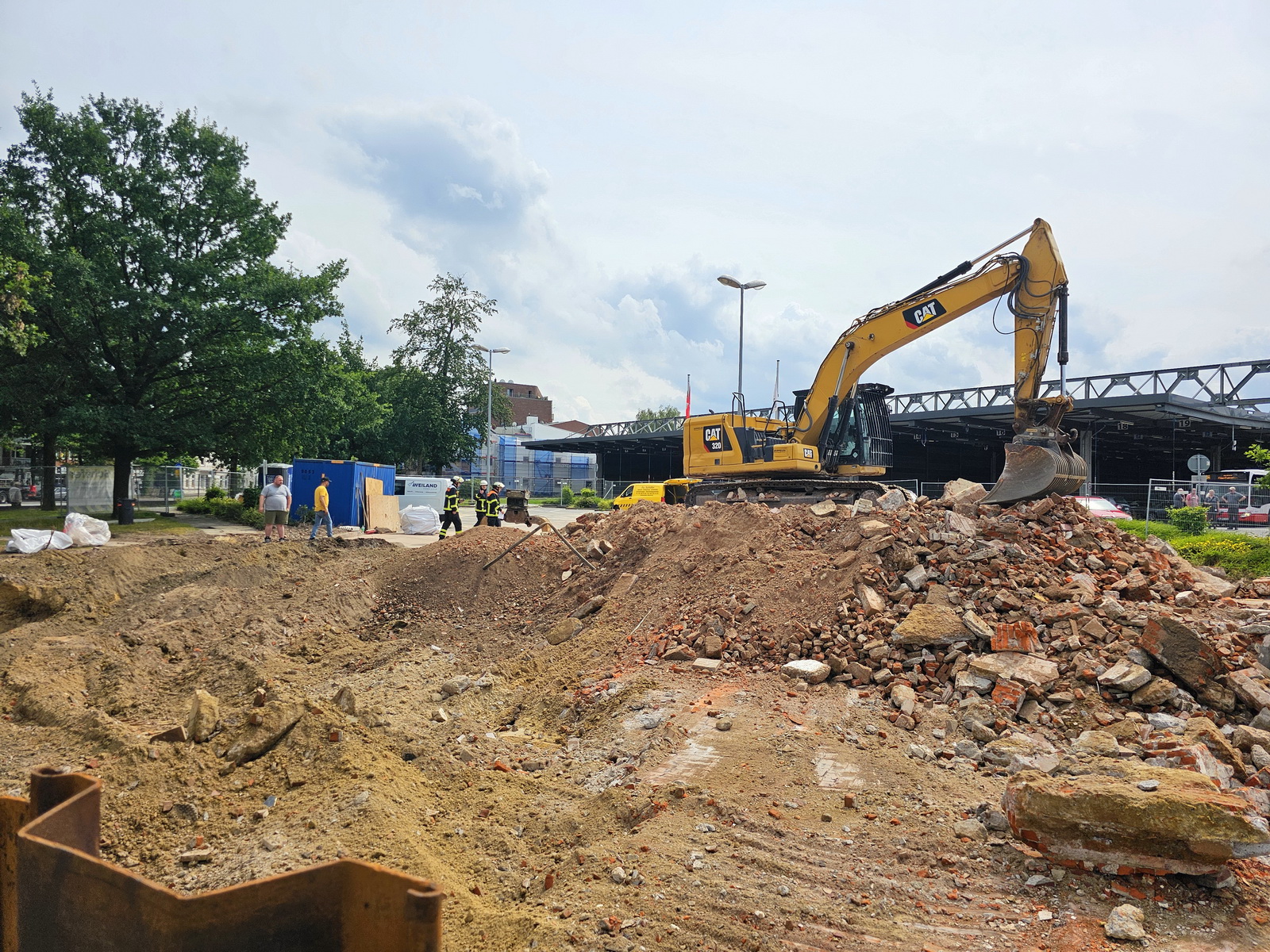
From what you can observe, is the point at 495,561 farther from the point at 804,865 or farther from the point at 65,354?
the point at 65,354

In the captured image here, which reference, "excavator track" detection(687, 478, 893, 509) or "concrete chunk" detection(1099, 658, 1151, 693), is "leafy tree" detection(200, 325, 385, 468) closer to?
"excavator track" detection(687, 478, 893, 509)

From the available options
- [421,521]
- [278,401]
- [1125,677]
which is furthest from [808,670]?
[278,401]

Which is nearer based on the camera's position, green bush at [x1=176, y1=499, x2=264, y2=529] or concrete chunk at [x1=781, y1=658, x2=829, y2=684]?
concrete chunk at [x1=781, y1=658, x2=829, y2=684]

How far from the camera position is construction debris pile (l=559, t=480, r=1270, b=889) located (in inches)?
160

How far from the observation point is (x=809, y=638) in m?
7.18

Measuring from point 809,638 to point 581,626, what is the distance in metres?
2.72

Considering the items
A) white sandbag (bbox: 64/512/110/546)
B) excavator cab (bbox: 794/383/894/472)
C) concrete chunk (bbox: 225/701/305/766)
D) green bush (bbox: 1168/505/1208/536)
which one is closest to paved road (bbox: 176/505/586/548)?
white sandbag (bbox: 64/512/110/546)

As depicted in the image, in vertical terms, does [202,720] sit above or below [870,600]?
below

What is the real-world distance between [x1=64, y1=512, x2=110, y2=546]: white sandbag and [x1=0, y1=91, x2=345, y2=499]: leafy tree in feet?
17.8

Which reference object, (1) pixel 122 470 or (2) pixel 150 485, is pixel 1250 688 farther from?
(2) pixel 150 485

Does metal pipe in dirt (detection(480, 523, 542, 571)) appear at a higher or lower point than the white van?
lower

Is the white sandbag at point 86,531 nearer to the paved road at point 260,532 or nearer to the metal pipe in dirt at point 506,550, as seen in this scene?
the paved road at point 260,532

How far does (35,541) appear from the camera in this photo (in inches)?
588

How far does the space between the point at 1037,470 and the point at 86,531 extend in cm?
1711
